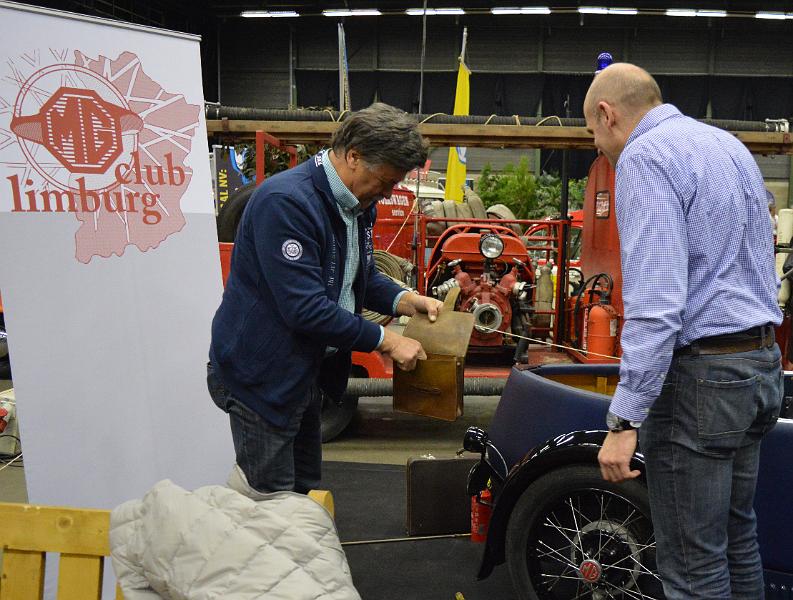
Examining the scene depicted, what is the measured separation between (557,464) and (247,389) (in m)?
1.04

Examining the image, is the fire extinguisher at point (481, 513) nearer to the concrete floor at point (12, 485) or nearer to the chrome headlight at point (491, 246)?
the concrete floor at point (12, 485)

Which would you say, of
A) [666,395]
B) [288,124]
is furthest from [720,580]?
[288,124]

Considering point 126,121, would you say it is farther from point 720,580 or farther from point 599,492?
point 720,580

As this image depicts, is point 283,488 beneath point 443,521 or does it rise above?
above

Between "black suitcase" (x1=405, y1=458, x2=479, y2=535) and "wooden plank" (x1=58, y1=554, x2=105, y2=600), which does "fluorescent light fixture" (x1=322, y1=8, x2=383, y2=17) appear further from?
"wooden plank" (x1=58, y1=554, x2=105, y2=600)

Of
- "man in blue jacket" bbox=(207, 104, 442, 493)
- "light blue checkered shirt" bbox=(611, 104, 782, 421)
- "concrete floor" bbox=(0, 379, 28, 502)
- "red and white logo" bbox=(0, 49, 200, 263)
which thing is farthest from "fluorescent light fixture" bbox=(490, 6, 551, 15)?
"light blue checkered shirt" bbox=(611, 104, 782, 421)

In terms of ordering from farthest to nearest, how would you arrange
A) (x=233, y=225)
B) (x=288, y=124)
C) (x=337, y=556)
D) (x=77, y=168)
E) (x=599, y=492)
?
(x=233, y=225) < (x=288, y=124) < (x=77, y=168) < (x=599, y=492) < (x=337, y=556)

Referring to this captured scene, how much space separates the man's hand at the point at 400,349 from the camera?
209 centimetres

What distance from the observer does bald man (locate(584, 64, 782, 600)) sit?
1.58m

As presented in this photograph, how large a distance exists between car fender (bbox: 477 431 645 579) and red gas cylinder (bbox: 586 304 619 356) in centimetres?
243

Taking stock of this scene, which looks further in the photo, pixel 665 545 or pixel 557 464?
pixel 557 464

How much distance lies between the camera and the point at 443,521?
3.33 meters

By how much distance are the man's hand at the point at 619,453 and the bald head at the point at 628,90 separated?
727 mm

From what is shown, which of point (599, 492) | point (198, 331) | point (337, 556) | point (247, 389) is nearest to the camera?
point (337, 556)
